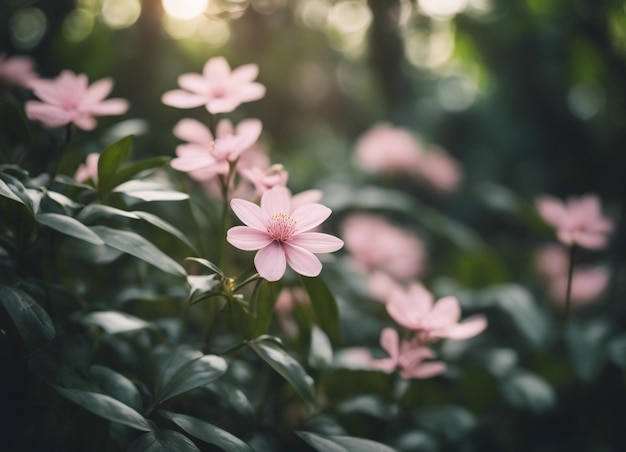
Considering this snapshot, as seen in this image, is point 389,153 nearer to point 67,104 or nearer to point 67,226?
point 67,104

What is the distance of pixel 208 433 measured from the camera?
582 millimetres

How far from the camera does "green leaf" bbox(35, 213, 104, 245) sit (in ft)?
1.86

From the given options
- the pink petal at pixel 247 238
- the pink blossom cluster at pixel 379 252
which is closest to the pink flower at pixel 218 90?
the pink petal at pixel 247 238

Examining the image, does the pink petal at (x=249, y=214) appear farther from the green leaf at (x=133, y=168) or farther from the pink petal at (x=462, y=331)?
the pink petal at (x=462, y=331)

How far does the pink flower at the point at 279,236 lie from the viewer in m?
0.59

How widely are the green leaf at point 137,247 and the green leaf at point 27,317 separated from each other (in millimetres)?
105

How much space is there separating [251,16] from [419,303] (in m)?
1.49

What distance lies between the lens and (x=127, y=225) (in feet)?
2.70

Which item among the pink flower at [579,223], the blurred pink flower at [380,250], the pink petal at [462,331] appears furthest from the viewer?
the blurred pink flower at [380,250]

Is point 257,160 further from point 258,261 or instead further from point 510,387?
point 510,387

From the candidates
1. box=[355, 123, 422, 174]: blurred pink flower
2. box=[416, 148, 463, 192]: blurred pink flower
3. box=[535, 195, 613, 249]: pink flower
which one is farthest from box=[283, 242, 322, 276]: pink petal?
box=[416, 148, 463, 192]: blurred pink flower

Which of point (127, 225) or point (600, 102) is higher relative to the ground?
point (600, 102)

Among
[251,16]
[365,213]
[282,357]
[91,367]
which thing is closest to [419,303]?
[282,357]

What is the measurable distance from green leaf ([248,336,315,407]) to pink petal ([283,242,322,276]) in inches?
4.3
